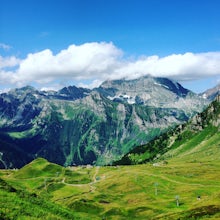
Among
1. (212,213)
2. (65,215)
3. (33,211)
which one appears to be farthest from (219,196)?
(33,211)

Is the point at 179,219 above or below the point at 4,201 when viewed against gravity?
below

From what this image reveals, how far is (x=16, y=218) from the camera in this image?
40.5 metres

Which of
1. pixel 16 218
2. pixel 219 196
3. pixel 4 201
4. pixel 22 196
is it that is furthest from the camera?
pixel 219 196

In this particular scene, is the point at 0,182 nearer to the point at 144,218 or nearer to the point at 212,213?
the point at 212,213

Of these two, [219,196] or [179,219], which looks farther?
[219,196]

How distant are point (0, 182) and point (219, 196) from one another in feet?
268

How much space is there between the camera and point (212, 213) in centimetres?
9169

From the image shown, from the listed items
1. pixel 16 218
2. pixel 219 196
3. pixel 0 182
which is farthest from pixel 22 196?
pixel 219 196

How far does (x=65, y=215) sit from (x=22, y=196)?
6901 millimetres

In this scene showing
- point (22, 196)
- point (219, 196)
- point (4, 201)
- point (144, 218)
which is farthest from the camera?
point (144, 218)

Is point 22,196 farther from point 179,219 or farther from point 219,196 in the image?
point 219,196

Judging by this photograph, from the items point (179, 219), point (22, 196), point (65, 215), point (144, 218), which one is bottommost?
point (144, 218)

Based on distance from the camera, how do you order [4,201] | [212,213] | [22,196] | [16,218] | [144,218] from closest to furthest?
1. [16,218]
2. [4,201]
3. [22,196]
4. [212,213]
5. [144,218]

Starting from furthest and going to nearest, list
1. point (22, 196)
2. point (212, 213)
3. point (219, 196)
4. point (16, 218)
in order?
point (219, 196), point (212, 213), point (22, 196), point (16, 218)
